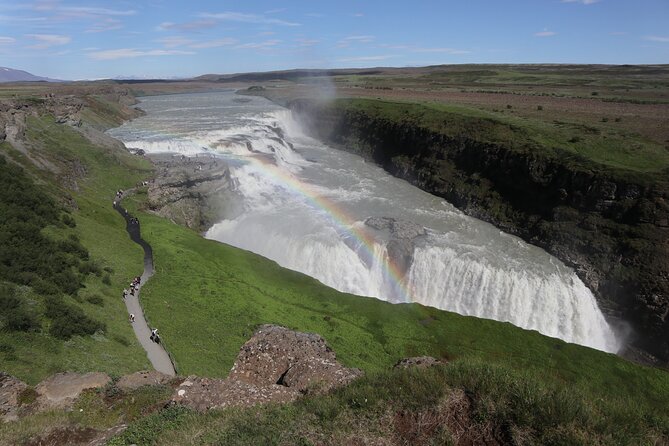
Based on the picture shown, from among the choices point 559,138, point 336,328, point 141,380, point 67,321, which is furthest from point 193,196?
point 559,138

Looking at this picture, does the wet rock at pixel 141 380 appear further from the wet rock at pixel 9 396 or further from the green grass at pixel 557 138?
the green grass at pixel 557 138

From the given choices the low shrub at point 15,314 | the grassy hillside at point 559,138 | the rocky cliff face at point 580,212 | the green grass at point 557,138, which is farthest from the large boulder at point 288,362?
the green grass at point 557,138

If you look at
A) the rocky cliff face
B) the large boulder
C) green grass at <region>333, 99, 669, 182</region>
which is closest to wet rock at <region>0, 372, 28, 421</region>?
the large boulder

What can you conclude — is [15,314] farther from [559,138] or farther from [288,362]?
[559,138]

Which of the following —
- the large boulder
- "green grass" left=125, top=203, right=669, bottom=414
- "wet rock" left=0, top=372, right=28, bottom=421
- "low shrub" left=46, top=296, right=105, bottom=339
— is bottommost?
"green grass" left=125, top=203, right=669, bottom=414

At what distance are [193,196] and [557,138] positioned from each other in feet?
146

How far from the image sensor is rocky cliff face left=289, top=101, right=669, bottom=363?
110 feet

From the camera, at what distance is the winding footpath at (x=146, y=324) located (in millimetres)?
21770

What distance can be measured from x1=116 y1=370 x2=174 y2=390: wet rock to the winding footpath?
6555 millimetres

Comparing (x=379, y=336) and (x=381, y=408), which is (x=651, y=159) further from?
(x=381, y=408)

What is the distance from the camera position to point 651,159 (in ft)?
139

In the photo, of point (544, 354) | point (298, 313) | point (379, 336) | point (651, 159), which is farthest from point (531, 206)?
point (298, 313)

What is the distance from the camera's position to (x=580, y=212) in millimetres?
40469

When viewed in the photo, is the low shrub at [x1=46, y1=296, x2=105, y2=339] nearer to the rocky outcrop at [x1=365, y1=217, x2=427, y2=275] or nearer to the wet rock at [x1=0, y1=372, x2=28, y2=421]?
the wet rock at [x1=0, y1=372, x2=28, y2=421]
